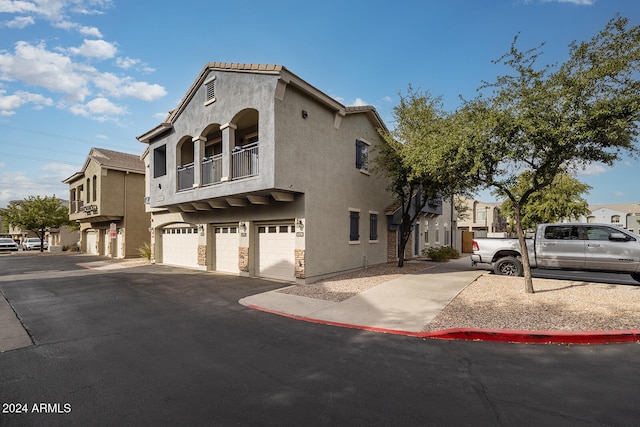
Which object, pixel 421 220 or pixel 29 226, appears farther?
pixel 29 226

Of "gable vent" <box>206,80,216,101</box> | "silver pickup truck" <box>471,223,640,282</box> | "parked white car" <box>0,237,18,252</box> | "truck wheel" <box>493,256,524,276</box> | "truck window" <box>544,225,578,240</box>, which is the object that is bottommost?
"parked white car" <box>0,237,18,252</box>

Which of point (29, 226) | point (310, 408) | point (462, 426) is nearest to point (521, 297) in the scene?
point (462, 426)

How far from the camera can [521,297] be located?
8531mm

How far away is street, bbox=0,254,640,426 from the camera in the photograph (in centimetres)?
340

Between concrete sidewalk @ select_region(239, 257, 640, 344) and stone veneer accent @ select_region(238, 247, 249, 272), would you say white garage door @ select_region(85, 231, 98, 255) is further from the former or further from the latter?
concrete sidewalk @ select_region(239, 257, 640, 344)

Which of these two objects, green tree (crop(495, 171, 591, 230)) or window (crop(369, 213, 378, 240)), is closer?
window (crop(369, 213, 378, 240))

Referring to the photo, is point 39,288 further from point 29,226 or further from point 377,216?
point 29,226

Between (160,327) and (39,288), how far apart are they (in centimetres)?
872

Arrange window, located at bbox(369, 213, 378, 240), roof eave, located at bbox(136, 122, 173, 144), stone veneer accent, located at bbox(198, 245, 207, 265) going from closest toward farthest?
stone veneer accent, located at bbox(198, 245, 207, 265) → window, located at bbox(369, 213, 378, 240) → roof eave, located at bbox(136, 122, 173, 144)

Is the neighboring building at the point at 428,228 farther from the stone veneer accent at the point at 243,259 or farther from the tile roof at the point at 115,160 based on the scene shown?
the tile roof at the point at 115,160

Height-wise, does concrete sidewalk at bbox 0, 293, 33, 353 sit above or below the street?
below

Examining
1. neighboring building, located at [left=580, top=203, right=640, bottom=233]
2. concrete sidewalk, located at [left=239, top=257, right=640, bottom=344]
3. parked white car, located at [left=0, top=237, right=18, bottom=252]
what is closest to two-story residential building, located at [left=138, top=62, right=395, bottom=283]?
concrete sidewalk, located at [left=239, top=257, right=640, bottom=344]

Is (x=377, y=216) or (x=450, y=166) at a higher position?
(x=450, y=166)

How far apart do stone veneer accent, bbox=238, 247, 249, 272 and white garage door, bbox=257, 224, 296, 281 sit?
20.1 inches
